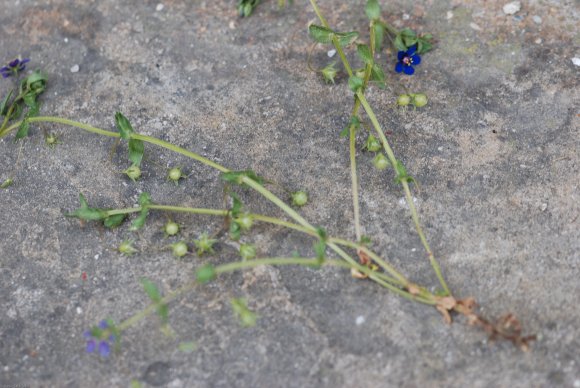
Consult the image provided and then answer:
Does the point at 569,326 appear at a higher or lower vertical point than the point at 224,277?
higher

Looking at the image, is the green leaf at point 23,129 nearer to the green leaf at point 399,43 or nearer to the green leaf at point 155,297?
the green leaf at point 155,297

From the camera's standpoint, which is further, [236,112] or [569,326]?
[236,112]

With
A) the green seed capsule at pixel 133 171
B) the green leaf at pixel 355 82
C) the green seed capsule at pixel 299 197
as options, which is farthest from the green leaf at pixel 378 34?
the green seed capsule at pixel 133 171

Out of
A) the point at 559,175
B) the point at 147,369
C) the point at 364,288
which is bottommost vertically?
the point at 147,369

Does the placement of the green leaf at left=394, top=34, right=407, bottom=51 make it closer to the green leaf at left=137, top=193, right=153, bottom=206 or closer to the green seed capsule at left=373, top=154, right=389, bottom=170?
the green seed capsule at left=373, top=154, right=389, bottom=170

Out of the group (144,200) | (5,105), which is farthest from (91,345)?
(5,105)

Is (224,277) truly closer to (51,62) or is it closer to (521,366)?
(521,366)

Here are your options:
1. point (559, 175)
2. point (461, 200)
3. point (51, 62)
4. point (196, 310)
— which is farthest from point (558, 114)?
point (51, 62)
